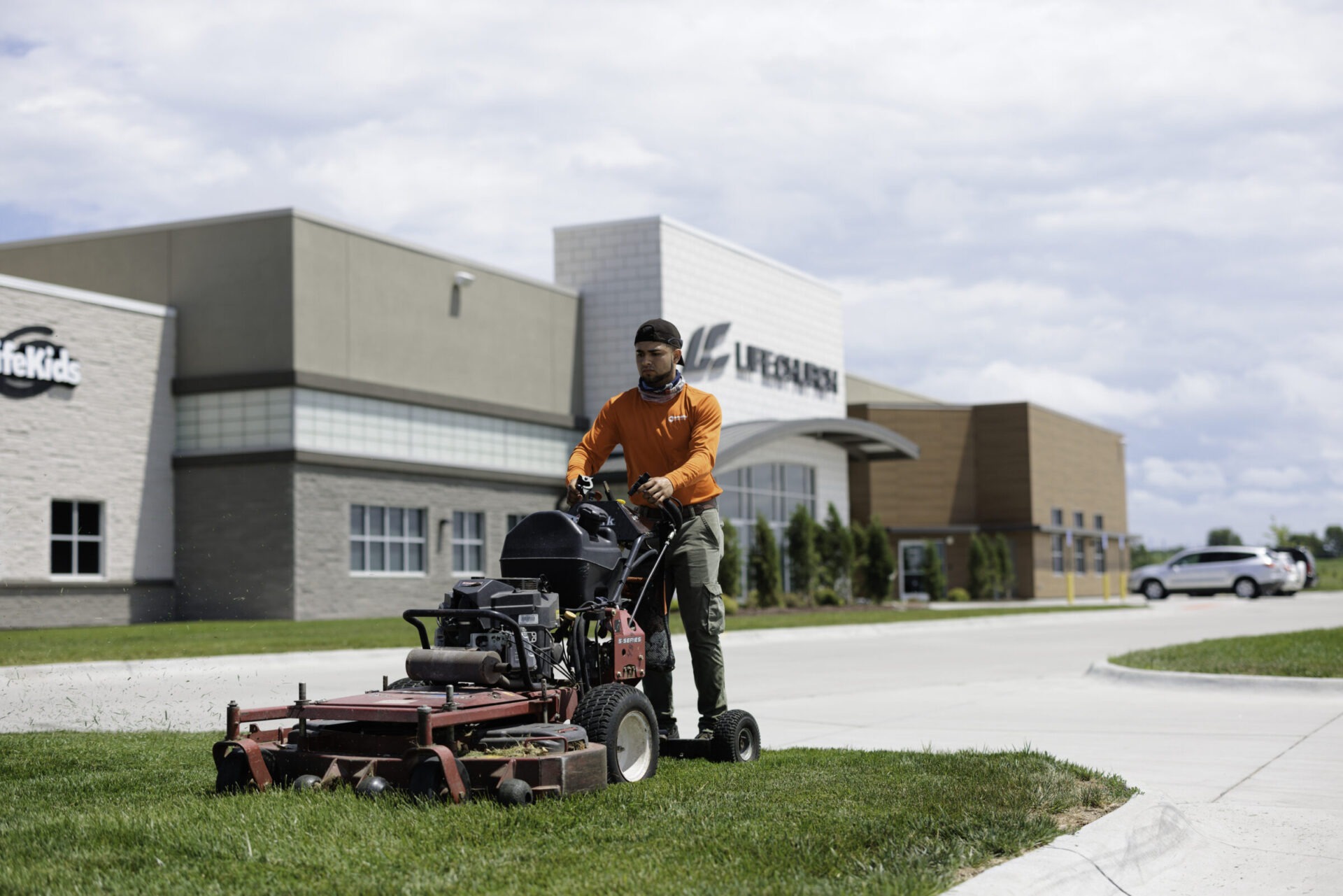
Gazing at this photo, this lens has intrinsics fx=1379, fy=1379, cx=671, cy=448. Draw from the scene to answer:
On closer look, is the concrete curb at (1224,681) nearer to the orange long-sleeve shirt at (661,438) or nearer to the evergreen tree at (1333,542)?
the orange long-sleeve shirt at (661,438)

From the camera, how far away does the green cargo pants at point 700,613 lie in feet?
23.5

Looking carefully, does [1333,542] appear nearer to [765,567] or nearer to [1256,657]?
[765,567]

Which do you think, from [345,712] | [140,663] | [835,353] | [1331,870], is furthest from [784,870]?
[835,353]

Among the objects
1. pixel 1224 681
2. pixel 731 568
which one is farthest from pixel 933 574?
pixel 1224 681

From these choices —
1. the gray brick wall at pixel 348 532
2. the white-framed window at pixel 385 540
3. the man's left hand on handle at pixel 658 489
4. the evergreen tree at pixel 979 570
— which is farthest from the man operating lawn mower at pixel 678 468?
the evergreen tree at pixel 979 570

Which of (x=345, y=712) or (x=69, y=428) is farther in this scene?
(x=69, y=428)

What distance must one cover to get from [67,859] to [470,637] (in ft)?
6.15

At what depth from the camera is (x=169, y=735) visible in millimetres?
8805

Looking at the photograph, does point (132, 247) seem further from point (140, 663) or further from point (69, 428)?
point (140, 663)

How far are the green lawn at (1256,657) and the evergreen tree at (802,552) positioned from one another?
19.2 meters

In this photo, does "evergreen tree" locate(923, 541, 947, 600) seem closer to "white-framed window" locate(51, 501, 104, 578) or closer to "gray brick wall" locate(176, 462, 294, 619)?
"gray brick wall" locate(176, 462, 294, 619)

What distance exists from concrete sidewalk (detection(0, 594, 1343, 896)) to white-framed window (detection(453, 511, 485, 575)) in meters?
11.7

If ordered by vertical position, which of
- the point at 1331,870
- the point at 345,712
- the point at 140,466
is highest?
the point at 140,466

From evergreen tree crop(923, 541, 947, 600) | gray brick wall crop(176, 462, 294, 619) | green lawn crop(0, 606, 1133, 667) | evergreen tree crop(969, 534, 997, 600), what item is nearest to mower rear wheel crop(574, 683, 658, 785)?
green lawn crop(0, 606, 1133, 667)
